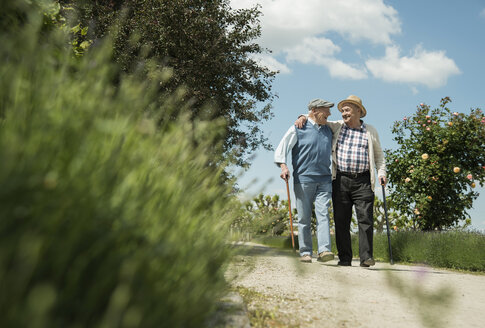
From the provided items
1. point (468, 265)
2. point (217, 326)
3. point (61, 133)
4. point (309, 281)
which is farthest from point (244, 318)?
point (468, 265)

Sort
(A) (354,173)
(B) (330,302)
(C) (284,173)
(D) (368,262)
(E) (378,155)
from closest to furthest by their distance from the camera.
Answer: (B) (330,302)
(D) (368,262)
(C) (284,173)
(A) (354,173)
(E) (378,155)

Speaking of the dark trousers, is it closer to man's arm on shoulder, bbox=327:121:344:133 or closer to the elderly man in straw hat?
the elderly man in straw hat

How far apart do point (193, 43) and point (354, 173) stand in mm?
5956

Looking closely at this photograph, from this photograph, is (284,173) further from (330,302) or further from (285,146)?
(330,302)

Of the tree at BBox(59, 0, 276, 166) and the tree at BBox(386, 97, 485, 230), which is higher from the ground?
the tree at BBox(59, 0, 276, 166)

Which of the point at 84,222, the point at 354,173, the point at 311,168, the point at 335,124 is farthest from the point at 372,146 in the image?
the point at 84,222

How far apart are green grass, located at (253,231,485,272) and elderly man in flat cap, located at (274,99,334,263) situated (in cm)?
330

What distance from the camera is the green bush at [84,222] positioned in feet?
2.96

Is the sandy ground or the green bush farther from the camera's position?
the sandy ground

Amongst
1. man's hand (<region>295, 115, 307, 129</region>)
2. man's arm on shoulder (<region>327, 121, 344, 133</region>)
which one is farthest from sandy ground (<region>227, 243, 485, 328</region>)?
man's arm on shoulder (<region>327, 121, 344, 133</region>)

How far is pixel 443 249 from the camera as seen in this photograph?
25.8ft

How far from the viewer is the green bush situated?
903mm

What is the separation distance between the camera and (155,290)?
3.63 ft

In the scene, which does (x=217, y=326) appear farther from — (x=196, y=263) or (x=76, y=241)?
(x=76, y=241)
